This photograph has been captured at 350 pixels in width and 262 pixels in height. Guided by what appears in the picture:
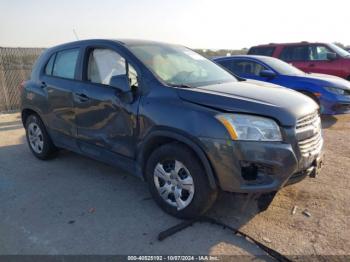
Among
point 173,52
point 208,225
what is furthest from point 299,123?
A: point 173,52

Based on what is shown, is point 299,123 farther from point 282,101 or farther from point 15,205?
point 15,205

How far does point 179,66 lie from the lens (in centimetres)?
399

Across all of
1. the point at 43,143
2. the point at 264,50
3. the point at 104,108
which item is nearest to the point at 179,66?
the point at 104,108

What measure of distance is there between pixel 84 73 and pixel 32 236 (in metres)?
2.07

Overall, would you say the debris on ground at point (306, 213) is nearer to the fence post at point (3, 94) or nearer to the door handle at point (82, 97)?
the door handle at point (82, 97)

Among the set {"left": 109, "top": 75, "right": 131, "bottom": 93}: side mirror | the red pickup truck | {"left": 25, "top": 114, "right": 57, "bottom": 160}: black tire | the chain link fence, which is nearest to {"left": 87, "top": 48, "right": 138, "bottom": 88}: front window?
{"left": 109, "top": 75, "right": 131, "bottom": 93}: side mirror

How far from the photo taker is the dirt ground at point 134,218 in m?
2.97

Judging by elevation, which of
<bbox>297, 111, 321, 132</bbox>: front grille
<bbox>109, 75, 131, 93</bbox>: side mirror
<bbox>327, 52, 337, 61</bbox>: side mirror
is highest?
<bbox>109, 75, 131, 93</bbox>: side mirror

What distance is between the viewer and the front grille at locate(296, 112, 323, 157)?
3.05 metres

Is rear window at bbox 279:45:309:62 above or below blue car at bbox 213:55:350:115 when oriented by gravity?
above

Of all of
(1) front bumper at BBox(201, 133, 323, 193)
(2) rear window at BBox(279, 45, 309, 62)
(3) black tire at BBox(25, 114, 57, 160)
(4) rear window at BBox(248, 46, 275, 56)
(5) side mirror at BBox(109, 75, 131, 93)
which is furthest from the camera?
(4) rear window at BBox(248, 46, 275, 56)

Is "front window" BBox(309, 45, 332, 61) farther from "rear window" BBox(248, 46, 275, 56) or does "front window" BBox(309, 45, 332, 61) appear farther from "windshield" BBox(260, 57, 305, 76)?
"windshield" BBox(260, 57, 305, 76)

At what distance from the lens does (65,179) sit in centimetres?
460

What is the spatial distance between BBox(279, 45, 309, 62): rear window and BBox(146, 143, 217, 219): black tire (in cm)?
833
